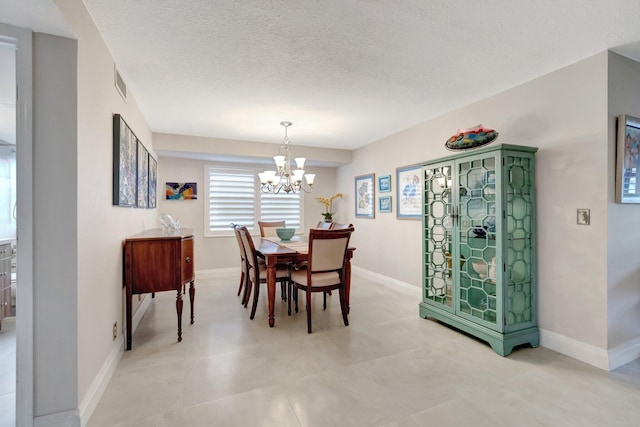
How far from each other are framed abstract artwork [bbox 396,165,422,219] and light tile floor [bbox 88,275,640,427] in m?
1.68

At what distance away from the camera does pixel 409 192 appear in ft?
13.7

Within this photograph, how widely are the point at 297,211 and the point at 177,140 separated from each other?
2.60 m

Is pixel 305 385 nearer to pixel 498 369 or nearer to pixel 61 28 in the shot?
pixel 498 369

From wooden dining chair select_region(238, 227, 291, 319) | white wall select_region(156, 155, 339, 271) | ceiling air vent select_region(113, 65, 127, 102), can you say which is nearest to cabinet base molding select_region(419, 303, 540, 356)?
wooden dining chair select_region(238, 227, 291, 319)

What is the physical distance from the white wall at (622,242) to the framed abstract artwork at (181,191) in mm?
5450

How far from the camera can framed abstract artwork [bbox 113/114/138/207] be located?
7.41ft

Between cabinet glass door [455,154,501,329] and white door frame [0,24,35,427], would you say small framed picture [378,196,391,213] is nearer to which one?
cabinet glass door [455,154,501,329]

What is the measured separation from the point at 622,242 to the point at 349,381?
2.43 meters

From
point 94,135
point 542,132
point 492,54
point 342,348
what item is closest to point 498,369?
point 342,348

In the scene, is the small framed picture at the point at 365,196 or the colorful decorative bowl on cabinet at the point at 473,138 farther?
the small framed picture at the point at 365,196

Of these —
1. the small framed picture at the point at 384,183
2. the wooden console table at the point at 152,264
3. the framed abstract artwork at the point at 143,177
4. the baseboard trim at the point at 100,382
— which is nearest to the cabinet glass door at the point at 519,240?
the small framed picture at the point at 384,183

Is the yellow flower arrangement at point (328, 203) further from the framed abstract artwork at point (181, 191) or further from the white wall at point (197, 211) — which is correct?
the framed abstract artwork at point (181, 191)

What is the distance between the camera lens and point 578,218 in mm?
2338

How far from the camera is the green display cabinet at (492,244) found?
8.15 feet
